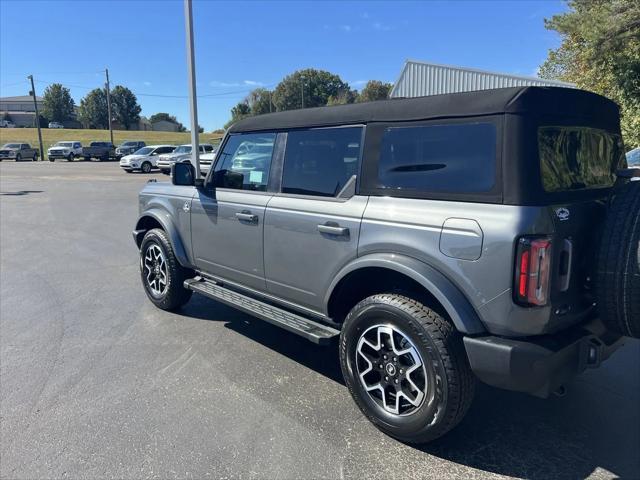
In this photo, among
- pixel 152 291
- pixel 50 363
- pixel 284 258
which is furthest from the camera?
pixel 152 291

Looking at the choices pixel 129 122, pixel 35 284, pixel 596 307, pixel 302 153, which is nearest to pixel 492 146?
pixel 596 307

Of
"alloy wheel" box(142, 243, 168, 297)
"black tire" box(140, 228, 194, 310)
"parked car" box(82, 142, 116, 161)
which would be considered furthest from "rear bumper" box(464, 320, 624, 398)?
"parked car" box(82, 142, 116, 161)

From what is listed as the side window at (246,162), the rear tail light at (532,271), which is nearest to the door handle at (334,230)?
the side window at (246,162)

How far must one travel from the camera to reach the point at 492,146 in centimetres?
245

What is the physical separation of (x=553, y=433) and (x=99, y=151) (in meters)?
50.0

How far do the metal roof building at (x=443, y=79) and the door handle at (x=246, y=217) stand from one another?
1891 cm

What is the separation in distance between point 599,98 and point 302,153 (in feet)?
6.58

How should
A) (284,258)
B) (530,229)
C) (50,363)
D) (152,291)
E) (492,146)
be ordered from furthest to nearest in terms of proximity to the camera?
(152,291), (50,363), (284,258), (492,146), (530,229)

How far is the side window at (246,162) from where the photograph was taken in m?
3.84

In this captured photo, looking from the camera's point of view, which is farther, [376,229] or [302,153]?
[302,153]

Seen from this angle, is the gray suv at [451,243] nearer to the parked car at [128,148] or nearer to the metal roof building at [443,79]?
the metal roof building at [443,79]

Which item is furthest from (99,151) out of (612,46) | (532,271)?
(532,271)

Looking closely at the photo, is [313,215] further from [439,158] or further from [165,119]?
[165,119]

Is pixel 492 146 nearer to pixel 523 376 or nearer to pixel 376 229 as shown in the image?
pixel 376 229
